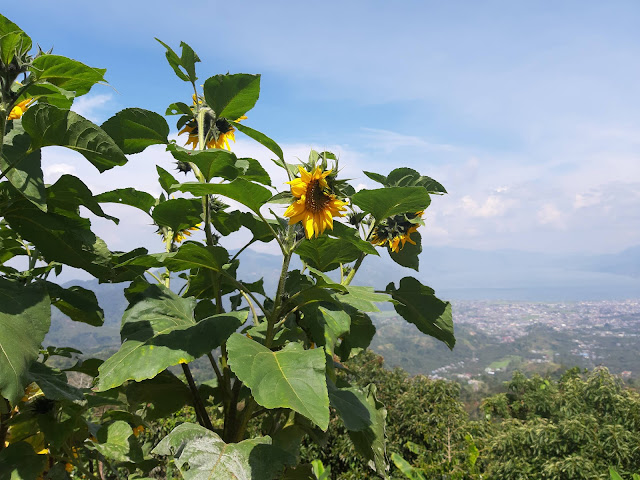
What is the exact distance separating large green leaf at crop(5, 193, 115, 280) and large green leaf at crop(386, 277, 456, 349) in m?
1.08

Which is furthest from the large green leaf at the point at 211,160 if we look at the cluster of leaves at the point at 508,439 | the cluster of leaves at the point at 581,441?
the cluster of leaves at the point at 581,441

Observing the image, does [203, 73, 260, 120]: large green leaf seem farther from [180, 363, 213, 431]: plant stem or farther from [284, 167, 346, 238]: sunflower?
[180, 363, 213, 431]: plant stem

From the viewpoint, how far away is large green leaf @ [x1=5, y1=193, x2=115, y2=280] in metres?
1.38

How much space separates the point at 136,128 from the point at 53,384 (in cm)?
89

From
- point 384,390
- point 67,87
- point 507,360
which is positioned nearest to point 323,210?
point 67,87

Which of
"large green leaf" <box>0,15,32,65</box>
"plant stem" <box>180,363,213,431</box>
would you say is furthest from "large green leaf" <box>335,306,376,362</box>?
"large green leaf" <box>0,15,32,65</box>

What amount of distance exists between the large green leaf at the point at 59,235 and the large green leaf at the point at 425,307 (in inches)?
42.5

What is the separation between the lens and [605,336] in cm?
17950

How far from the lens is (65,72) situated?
1.44 metres

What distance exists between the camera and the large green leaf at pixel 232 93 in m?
1.47

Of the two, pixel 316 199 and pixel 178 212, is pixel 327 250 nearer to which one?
pixel 316 199

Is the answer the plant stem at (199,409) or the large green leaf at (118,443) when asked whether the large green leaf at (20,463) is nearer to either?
the large green leaf at (118,443)

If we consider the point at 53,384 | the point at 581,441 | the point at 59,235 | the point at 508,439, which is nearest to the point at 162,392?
the point at 53,384

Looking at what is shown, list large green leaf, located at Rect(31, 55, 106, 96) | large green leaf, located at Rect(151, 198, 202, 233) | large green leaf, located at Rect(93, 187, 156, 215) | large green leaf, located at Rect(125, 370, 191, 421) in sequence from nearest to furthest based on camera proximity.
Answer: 1. large green leaf, located at Rect(31, 55, 106, 96)
2. large green leaf, located at Rect(151, 198, 202, 233)
3. large green leaf, located at Rect(93, 187, 156, 215)
4. large green leaf, located at Rect(125, 370, 191, 421)
